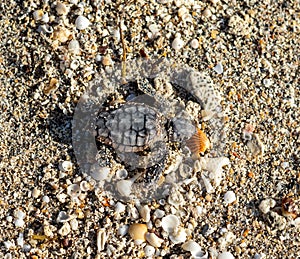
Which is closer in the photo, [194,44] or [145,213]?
[145,213]

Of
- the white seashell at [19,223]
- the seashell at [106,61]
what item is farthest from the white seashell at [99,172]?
the seashell at [106,61]

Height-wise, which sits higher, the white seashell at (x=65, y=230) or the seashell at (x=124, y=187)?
the seashell at (x=124, y=187)

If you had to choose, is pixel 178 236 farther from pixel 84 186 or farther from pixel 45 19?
pixel 45 19

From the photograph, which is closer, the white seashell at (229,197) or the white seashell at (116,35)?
the white seashell at (229,197)

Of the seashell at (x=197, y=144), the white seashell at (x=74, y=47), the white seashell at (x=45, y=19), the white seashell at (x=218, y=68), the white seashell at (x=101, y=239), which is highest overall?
the white seashell at (x=45, y=19)

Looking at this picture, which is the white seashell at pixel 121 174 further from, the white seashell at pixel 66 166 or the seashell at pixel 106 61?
the seashell at pixel 106 61

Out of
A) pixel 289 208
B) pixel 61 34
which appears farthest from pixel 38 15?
pixel 289 208

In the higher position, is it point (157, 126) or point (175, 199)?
point (157, 126)

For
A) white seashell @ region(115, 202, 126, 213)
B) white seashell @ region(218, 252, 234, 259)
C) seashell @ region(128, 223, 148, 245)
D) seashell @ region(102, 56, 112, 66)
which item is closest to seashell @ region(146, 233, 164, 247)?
seashell @ region(128, 223, 148, 245)
